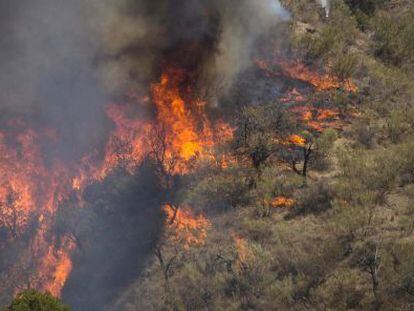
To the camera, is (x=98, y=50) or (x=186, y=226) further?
(x=98, y=50)

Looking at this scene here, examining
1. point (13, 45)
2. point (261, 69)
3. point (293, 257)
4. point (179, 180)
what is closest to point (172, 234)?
point (179, 180)

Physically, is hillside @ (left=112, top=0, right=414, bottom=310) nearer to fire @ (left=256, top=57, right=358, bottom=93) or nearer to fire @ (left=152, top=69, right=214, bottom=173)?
fire @ (left=256, top=57, right=358, bottom=93)

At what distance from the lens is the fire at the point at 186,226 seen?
114 feet

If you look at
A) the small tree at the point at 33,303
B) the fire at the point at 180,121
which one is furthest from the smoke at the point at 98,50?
the small tree at the point at 33,303

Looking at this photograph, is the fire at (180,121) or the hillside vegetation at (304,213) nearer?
the hillside vegetation at (304,213)

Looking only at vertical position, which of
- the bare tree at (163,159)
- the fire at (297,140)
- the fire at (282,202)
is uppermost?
the bare tree at (163,159)

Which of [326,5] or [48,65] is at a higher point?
[326,5]

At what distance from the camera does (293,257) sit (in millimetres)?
30656

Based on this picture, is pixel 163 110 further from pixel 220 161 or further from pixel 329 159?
pixel 329 159

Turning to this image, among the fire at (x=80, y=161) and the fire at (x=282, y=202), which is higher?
the fire at (x=80, y=161)

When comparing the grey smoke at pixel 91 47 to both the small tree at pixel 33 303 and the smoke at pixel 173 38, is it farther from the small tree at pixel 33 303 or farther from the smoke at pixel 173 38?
the small tree at pixel 33 303

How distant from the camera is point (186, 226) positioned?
118ft

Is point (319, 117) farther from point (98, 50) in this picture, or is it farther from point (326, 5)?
point (326, 5)

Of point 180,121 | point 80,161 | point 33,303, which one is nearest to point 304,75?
point 180,121
